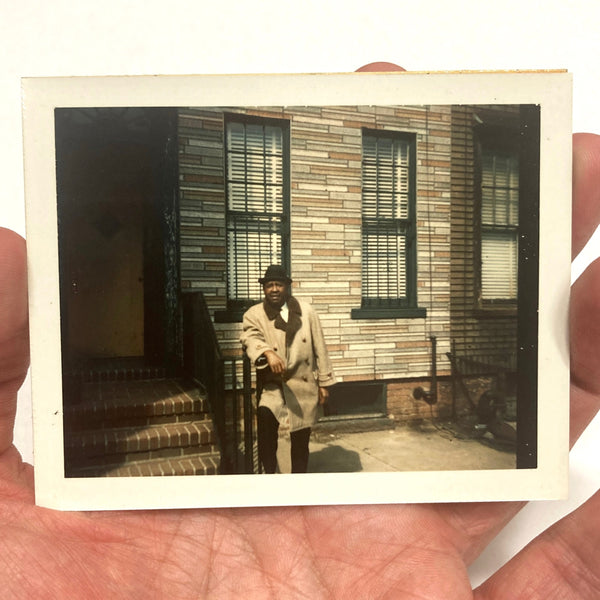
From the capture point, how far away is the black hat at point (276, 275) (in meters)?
1.20

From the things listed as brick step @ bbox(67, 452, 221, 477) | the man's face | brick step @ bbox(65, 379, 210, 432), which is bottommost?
brick step @ bbox(67, 452, 221, 477)

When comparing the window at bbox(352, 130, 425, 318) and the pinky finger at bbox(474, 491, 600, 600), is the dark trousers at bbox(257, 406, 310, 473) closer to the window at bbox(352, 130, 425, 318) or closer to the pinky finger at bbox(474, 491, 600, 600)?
the window at bbox(352, 130, 425, 318)

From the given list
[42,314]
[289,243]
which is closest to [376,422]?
[289,243]

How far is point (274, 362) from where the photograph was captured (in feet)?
4.08

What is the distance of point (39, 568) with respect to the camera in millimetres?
1071

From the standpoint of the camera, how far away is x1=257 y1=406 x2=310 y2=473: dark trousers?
1.25 meters

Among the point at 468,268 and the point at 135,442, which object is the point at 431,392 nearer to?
the point at 468,268

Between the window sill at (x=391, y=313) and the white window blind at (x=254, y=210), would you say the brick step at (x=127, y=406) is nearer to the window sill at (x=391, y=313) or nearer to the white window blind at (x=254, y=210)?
the white window blind at (x=254, y=210)

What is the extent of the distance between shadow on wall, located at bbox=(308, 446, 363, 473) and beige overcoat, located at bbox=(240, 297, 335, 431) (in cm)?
8

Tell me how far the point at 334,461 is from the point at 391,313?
42 cm

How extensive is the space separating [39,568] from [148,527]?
0.26 meters

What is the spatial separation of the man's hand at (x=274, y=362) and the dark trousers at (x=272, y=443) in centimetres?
11

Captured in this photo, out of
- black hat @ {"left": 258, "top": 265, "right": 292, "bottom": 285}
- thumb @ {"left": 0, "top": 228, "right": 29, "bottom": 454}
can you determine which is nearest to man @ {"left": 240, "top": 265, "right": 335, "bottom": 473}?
black hat @ {"left": 258, "top": 265, "right": 292, "bottom": 285}

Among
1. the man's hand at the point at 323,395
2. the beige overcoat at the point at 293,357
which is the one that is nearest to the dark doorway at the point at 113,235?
the beige overcoat at the point at 293,357
